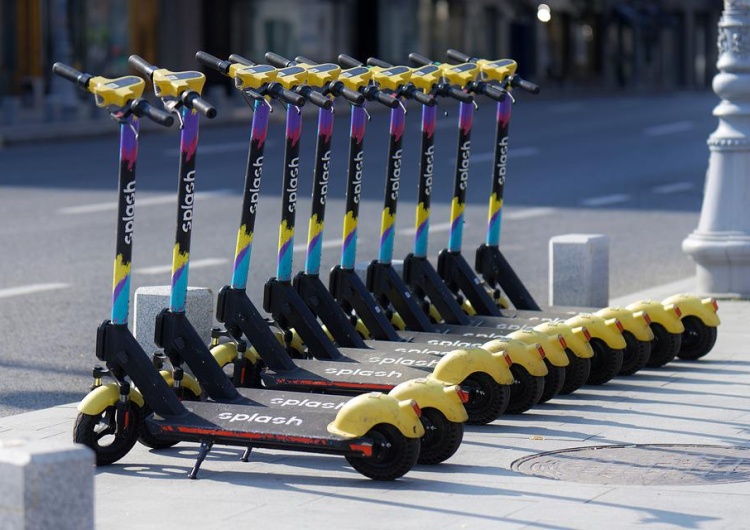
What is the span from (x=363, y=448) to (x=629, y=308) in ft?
10.1

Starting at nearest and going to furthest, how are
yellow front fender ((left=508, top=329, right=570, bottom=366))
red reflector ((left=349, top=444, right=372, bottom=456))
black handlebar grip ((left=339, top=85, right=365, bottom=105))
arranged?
red reflector ((left=349, top=444, right=372, bottom=456))
black handlebar grip ((left=339, top=85, right=365, bottom=105))
yellow front fender ((left=508, top=329, right=570, bottom=366))

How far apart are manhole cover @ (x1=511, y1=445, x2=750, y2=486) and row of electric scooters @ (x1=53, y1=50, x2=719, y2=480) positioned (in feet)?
1.41

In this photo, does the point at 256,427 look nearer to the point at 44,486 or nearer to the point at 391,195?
the point at 44,486

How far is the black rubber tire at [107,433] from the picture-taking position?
22.5 ft

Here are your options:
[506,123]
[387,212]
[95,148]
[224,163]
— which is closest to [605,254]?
[506,123]

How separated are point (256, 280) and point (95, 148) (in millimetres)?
14568

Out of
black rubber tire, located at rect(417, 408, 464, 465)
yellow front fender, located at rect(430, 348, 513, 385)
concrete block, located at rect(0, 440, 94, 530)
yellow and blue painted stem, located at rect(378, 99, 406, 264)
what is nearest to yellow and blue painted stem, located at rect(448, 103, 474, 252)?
yellow and blue painted stem, located at rect(378, 99, 406, 264)

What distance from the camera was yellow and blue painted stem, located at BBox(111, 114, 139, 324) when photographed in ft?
22.1

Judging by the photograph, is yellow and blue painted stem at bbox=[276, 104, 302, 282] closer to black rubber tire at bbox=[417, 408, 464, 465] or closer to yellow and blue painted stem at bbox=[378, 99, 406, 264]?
yellow and blue painted stem at bbox=[378, 99, 406, 264]

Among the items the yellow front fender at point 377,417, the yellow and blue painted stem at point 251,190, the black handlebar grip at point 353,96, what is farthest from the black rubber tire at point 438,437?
the black handlebar grip at point 353,96

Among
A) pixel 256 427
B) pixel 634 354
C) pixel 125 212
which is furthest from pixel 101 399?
pixel 634 354

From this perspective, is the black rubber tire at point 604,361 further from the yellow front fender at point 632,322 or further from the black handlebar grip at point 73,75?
the black handlebar grip at point 73,75

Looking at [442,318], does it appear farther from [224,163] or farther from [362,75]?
[224,163]

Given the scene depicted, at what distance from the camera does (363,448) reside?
21.2ft
